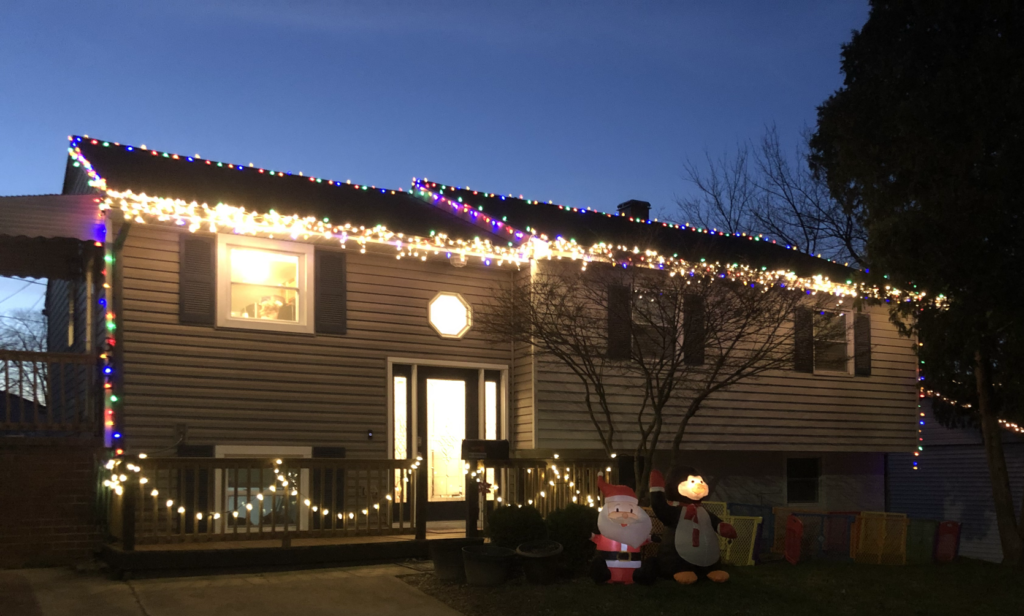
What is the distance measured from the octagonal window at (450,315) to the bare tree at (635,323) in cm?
37

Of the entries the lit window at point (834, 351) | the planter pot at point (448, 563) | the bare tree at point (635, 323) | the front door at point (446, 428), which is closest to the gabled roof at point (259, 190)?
the bare tree at point (635, 323)

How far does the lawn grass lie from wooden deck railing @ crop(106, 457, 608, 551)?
3.67ft

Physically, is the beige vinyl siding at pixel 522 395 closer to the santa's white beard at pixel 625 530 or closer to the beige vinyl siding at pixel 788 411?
the beige vinyl siding at pixel 788 411

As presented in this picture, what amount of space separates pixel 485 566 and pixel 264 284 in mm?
4625

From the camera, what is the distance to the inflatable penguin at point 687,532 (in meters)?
8.28

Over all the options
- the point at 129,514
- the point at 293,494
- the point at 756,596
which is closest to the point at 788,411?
the point at 756,596

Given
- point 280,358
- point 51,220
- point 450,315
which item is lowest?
point 280,358

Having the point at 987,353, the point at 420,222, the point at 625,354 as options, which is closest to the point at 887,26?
the point at 987,353

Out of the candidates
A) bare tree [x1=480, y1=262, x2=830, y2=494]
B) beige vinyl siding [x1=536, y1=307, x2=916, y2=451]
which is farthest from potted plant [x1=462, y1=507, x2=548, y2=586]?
beige vinyl siding [x1=536, y1=307, x2=916, y2=451]

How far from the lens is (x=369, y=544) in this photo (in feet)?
30.6

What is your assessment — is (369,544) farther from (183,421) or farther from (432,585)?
(183,421)

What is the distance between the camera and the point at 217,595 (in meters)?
7.79

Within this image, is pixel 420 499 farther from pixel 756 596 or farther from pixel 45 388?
pixel 45 388

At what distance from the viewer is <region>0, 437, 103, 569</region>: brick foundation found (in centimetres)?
911
